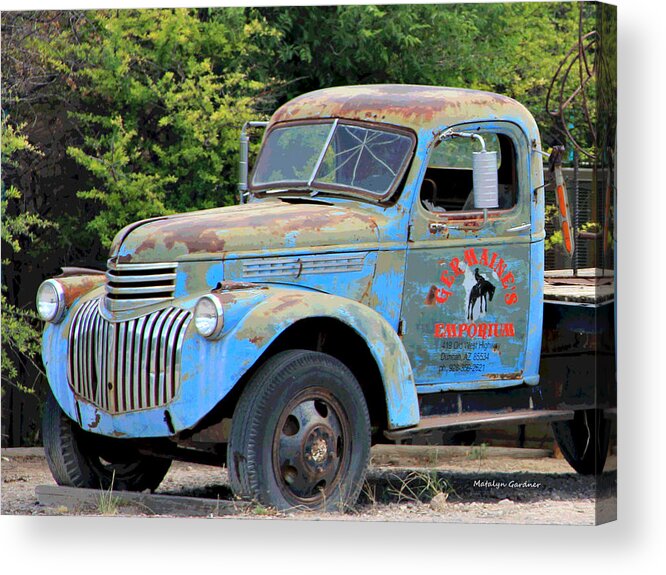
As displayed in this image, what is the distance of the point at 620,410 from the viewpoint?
865 cm

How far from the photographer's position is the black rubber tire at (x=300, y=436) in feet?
24.5

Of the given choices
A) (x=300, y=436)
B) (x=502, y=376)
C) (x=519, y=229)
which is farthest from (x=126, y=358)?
(x=519, y=229)

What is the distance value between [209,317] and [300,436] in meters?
0.86

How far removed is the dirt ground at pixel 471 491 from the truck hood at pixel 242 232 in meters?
1.38

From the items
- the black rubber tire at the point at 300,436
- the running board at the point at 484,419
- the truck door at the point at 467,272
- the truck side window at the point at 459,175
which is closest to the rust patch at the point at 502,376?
the truck door at the point at 467,272

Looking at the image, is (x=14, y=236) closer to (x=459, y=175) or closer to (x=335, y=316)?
(x=335, y=316)

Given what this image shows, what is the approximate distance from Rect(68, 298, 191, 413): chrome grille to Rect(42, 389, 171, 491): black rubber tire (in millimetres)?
491

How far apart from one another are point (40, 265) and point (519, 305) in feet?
10.7

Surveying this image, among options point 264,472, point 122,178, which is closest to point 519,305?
point 264,472

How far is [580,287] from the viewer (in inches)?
339

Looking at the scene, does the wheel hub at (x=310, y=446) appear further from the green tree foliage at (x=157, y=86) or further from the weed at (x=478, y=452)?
the green tree foliage at (x=157, y=86)

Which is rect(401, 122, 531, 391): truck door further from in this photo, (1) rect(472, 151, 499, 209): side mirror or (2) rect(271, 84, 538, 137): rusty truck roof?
(1) rect(472, 151, 499, 209): side mirror

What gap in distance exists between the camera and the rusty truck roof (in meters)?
8.54

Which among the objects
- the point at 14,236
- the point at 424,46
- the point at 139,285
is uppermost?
the point at 424,46
